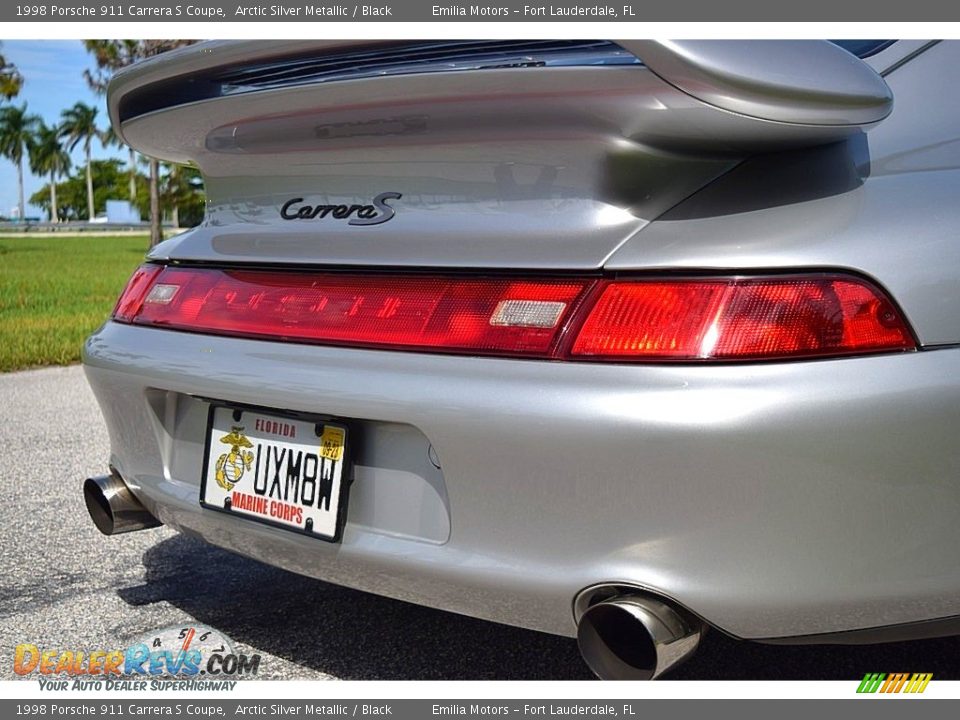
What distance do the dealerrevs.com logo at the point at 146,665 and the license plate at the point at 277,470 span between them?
42cm

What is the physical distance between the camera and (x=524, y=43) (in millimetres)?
1664

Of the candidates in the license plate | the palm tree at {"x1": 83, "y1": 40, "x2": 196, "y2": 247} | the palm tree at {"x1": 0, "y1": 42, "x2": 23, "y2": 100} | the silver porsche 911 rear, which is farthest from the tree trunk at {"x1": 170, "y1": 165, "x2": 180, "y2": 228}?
the silver porsche 911 rear

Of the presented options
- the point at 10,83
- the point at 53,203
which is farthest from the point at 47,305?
the point at 53,203

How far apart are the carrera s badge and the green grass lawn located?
530 cm

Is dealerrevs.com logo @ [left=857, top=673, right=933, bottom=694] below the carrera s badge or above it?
below

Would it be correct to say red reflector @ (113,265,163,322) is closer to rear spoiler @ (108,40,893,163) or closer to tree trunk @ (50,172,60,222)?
rear spoiler @ (108,40,893,163)

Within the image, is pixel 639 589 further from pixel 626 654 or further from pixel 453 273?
pixel 453 273

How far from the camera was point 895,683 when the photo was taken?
80.0 inches

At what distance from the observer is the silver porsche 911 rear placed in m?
1.50

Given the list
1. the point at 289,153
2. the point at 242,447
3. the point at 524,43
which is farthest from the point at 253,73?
the point at 242,447

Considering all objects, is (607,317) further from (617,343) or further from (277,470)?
(277,470)

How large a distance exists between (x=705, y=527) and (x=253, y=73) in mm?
1230

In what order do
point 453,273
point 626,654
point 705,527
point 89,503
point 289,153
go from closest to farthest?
1. point 705,527
2. point 626,654
3. point 453,273
4. point 289,153
5. point 89,503

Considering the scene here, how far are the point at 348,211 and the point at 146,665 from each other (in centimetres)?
115
